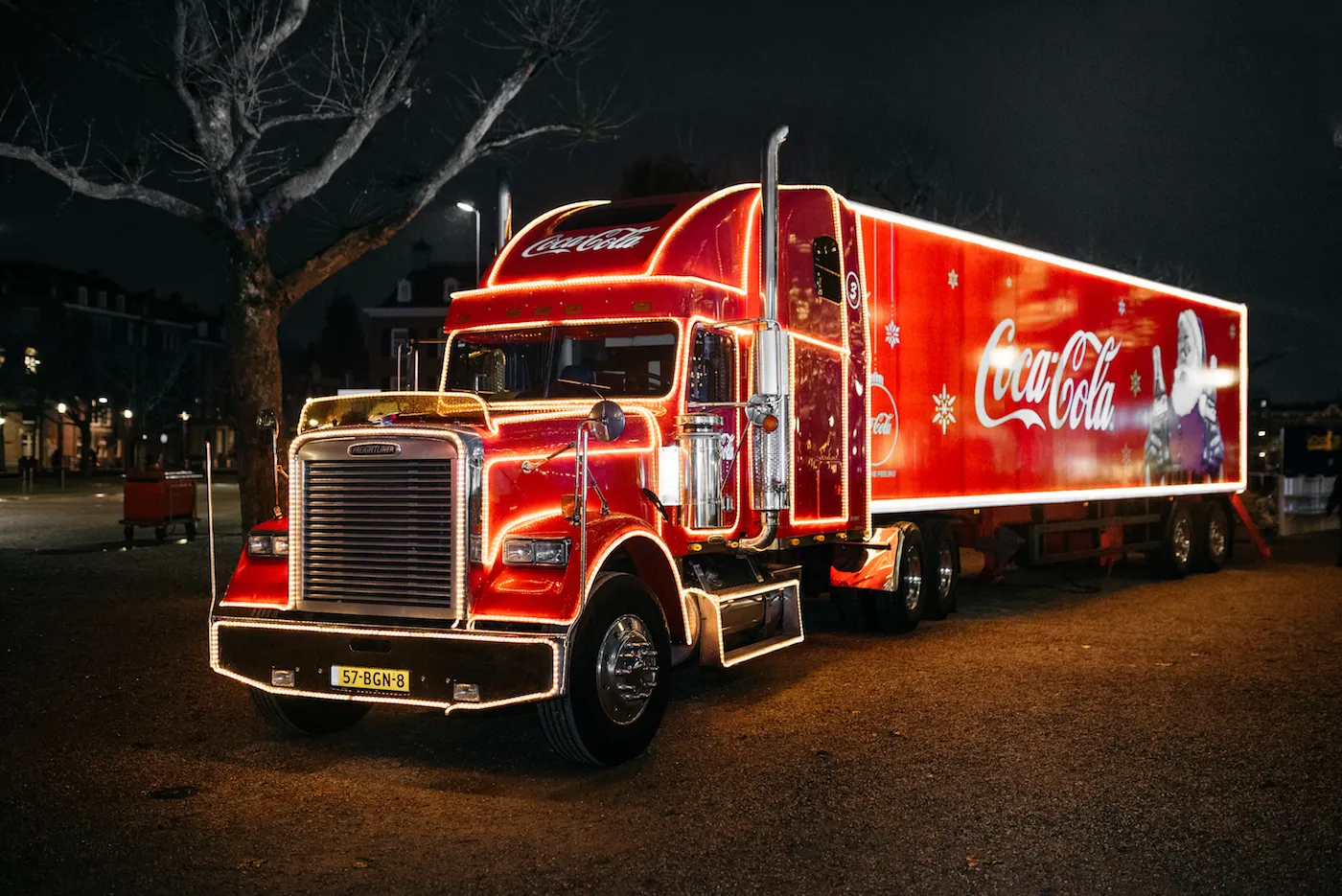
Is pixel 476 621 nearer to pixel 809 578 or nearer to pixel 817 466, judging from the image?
pixel 817 466

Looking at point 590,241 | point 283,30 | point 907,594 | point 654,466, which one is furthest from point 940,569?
point 283,30

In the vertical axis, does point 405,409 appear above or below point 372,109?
below

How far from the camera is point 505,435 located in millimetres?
7301

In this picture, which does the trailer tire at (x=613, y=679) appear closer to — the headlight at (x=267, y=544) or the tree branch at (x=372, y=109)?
the headlight at (x=267, y=544)

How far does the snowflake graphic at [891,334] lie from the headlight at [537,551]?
552 cm

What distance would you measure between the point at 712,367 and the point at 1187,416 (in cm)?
1122

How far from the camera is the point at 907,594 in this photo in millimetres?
12320

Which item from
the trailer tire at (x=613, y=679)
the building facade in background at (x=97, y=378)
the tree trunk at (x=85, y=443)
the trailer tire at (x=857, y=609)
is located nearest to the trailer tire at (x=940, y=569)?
the trailer tire at (x=857, y=609)

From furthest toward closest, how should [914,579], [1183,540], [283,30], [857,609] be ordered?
[1183,540] → [283,30] → [914,579] → [857,609]

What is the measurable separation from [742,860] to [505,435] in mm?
2809

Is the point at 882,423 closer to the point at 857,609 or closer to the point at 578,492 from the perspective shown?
the point at 857,609

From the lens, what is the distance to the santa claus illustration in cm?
1697

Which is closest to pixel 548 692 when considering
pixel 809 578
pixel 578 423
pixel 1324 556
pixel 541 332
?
pixel 578 423

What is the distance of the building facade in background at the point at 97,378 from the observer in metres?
66.5
